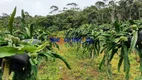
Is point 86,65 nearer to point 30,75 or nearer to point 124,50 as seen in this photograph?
point 124,50

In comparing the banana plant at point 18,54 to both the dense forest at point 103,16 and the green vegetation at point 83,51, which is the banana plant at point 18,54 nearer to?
the green vegetation at point 83,51

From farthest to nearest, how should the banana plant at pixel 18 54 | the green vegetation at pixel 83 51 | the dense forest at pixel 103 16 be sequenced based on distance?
the dense forest at pixel 103 16, the green vegetation at pixel 83 51, the banana plant at pixel 18 54

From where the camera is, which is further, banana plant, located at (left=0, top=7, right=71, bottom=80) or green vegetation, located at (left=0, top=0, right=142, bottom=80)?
green vegetation, located at (left=0, top=0, right=142, bottom=80)

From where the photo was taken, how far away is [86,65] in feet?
23.1

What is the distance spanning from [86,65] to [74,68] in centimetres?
56

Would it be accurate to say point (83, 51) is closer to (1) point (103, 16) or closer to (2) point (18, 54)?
(2) point (18, 54)

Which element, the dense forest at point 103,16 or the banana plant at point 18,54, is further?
the dense forest at point 103,16

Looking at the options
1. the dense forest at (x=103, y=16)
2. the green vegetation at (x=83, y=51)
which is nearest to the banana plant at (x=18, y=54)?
the green vegetation at (x=83, y=51)

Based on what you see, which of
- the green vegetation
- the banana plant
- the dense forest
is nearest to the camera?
the banana plant

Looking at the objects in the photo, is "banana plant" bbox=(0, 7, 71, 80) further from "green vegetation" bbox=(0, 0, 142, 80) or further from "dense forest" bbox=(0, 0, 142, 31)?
"dense forest" bbox=(0, 0, 142, 31)

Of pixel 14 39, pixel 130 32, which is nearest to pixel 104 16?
pixel 130 32

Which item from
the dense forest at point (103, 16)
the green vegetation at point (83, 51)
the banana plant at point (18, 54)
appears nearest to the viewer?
the banana plant at point (18, 54)

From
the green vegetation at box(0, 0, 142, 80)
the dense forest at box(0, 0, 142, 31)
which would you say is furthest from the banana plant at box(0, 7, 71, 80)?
the dense forest at box(0, 0, 142, 31)

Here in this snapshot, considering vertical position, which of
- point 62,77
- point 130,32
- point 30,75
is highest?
point 130,32
